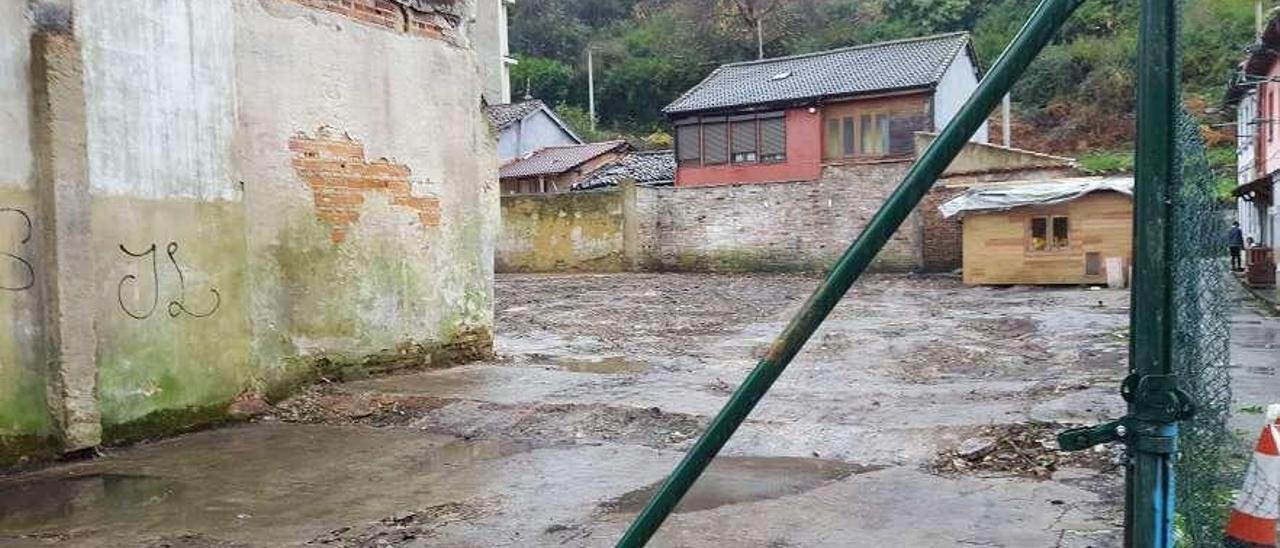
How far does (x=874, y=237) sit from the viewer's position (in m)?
1.73

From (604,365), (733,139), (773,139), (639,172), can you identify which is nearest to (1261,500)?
(604,365)

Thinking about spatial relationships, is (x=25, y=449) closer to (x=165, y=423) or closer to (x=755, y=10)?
(x=165, y=423)

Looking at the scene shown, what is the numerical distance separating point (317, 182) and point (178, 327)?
164cm

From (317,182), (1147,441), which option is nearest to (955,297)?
(317,182)

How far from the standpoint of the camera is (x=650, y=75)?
47625mm

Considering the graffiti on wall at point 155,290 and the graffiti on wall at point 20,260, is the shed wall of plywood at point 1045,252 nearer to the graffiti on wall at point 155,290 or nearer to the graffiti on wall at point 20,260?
the graffiti on wall at point 155,290

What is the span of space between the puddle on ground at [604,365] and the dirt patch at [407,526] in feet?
13.4

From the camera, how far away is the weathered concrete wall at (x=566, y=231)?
86.3 ft

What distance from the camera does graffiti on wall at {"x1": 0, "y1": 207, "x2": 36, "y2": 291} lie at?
5.30 metres

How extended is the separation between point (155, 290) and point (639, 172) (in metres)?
28.3

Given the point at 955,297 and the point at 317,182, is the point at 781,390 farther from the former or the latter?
the point at 955,297

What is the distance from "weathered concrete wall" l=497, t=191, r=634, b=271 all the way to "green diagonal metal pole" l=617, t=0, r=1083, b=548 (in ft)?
80.2

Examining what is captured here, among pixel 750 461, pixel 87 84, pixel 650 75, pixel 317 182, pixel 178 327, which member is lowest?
pixel 750 461

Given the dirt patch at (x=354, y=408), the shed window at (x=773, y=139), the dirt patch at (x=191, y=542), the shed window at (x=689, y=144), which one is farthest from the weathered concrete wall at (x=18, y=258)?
the shed window at (x=689, y=144)
